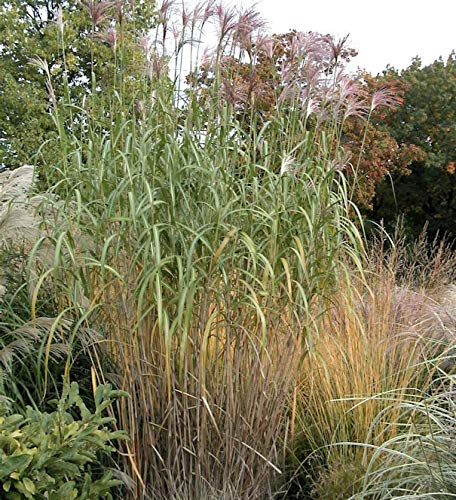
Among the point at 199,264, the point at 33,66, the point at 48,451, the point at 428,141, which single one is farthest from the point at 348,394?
the point at 428,141

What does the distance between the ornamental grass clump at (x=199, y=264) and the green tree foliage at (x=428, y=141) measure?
50.5ft

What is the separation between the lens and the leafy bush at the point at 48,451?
97.2 inches

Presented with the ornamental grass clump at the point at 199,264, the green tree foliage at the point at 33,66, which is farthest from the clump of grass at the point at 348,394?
the green tree foliage at the point at 33,66

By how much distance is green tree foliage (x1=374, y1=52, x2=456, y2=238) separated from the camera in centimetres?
1881

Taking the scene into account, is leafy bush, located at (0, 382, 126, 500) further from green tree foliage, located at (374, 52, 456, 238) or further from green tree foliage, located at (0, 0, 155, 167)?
green tree foliage, located at (374, 52, 456, 238)

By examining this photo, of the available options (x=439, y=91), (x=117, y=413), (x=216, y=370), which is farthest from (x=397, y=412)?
(x=439, y=91)

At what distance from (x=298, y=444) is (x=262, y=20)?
2233mm

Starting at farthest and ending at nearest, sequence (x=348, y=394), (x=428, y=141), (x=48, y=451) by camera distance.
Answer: (x=428, y=141) < (x=348, y=394) < (x=48, y=451)

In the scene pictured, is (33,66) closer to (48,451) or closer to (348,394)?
(348,394)

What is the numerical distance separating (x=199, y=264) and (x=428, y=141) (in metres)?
17.4

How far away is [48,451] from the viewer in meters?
2.56

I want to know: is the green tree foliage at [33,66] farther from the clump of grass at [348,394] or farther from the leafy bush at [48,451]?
the leafy bush at [48,451]

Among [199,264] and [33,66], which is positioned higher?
[33,66]

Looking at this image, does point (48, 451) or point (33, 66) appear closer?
point (48, 451)
